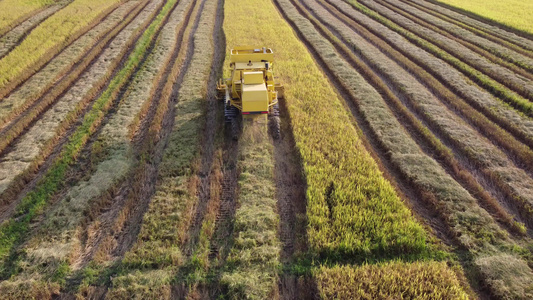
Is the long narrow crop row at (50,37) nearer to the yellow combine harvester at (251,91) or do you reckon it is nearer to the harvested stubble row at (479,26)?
the yellow combine harvester at (251,91)

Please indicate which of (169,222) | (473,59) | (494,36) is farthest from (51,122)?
(494,36)

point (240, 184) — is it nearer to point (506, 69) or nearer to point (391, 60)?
point (391, 60)

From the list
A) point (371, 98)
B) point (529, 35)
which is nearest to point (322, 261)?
point (371, 98)

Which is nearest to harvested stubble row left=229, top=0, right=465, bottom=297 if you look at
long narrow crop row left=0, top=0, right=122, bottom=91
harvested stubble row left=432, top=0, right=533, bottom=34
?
long narrow crop row left=0, top=0, right=122, bottom=91

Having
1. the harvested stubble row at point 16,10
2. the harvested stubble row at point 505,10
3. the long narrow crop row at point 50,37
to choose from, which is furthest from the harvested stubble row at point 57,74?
the harvested stubble row at point 505,10

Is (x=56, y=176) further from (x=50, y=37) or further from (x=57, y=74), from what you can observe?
(x=50, y=37)

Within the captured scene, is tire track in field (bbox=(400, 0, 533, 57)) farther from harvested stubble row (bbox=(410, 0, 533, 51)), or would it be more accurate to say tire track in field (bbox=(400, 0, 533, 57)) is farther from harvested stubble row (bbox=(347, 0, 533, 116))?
harvested stubble row (bbox=(347, 0, 533, 116))
